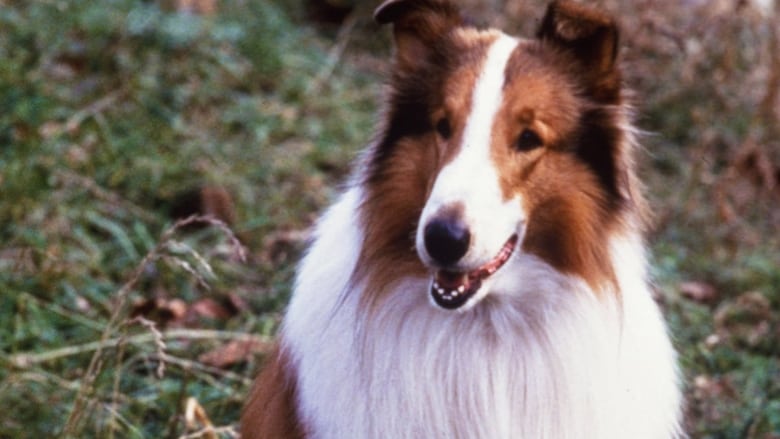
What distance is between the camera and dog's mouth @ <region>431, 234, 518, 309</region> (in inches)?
122

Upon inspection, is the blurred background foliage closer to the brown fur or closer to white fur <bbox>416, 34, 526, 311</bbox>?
the brown fur

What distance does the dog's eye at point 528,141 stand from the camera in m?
3.17

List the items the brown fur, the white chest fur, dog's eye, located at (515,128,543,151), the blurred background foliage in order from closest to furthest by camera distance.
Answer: dog's eye, located at (515,128,543,151) → the white chest fur → the brown fur → the blurred background foliage

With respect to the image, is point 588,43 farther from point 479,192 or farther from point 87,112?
point 87,112

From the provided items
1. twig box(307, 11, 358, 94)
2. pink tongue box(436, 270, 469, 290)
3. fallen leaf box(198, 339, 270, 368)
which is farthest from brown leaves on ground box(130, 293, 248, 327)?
twig box(307, 11, 358, 94)

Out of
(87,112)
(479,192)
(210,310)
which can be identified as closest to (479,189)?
(479,192)

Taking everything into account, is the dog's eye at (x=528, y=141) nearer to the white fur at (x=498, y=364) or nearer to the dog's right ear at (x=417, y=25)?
the white fur at (x=498, y=364)

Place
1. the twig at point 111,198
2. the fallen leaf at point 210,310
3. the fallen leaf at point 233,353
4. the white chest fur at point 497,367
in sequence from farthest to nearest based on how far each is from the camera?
1. the twig at point 111,198
2. the fallen leaf at point 210,310
3. the fallen leaf at point 233,353
4. the white chest fur at point 497,367

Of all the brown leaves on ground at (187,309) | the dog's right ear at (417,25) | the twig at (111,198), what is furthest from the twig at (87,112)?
the dog's right ear at (417,25)

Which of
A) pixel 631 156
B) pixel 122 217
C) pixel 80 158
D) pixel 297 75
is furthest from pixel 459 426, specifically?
pixel 297 75

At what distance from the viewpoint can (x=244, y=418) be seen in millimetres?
3734

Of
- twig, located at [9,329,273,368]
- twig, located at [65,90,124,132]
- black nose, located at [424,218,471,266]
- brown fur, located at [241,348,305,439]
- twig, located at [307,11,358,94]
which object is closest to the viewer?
black nose, located at [424,218,471,266]

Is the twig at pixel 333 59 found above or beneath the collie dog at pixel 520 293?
beneath

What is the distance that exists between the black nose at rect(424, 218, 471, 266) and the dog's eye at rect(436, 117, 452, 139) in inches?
12.4
